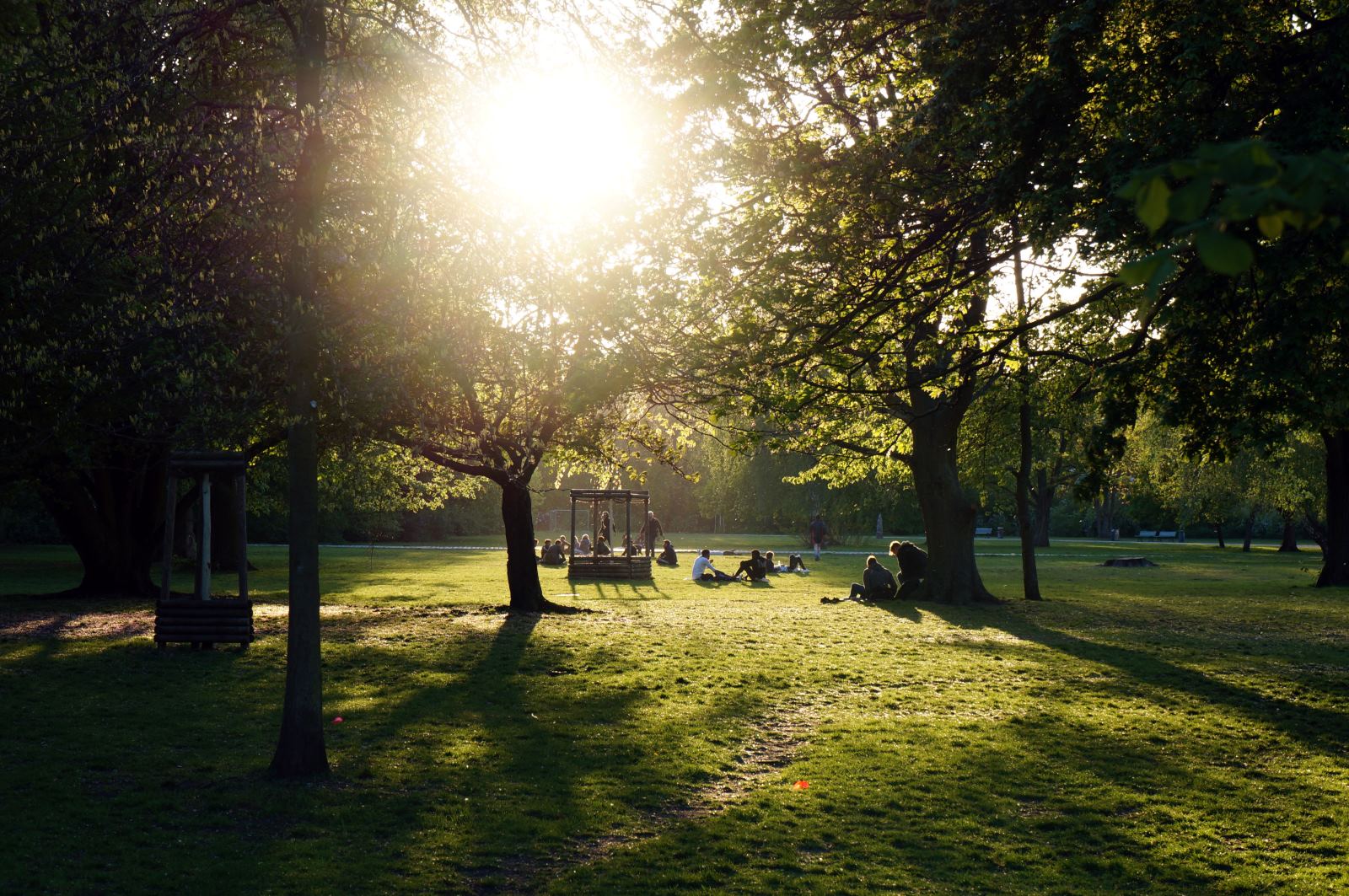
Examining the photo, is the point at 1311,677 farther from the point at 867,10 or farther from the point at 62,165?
the point at 62,165

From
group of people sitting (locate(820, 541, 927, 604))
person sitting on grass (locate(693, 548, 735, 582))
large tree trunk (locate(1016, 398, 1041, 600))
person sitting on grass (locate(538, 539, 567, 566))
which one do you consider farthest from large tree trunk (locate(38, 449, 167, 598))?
large tree trunk (locate(1016, 398, 1041, 600))

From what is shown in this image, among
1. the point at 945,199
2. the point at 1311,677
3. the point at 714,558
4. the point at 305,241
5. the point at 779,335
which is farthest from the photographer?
the point at 714,558

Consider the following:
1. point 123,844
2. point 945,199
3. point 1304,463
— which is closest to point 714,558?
point 1304,463

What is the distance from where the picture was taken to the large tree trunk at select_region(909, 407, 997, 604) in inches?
1017

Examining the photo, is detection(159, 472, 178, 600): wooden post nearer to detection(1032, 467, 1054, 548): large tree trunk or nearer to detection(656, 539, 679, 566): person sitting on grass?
detection(656, 539, 679, 566): person sitting on grass

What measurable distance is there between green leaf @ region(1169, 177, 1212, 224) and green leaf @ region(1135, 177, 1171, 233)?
0.02 metres

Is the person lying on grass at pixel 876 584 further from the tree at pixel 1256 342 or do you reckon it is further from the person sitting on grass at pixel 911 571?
the tree at pixel 1256 342

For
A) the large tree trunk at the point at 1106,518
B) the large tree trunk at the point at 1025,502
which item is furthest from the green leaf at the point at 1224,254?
the large tree trunk at the point at 1106,518

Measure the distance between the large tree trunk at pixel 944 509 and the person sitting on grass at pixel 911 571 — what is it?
30 centimetres

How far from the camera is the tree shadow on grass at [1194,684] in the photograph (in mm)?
12164

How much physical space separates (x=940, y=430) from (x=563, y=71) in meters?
17.9

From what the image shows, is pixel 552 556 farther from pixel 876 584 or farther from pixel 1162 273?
pixel 1162 273

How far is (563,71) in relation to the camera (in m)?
9.55

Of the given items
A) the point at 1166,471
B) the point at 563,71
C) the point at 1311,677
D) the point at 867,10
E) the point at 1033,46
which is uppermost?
the point at 867,10
